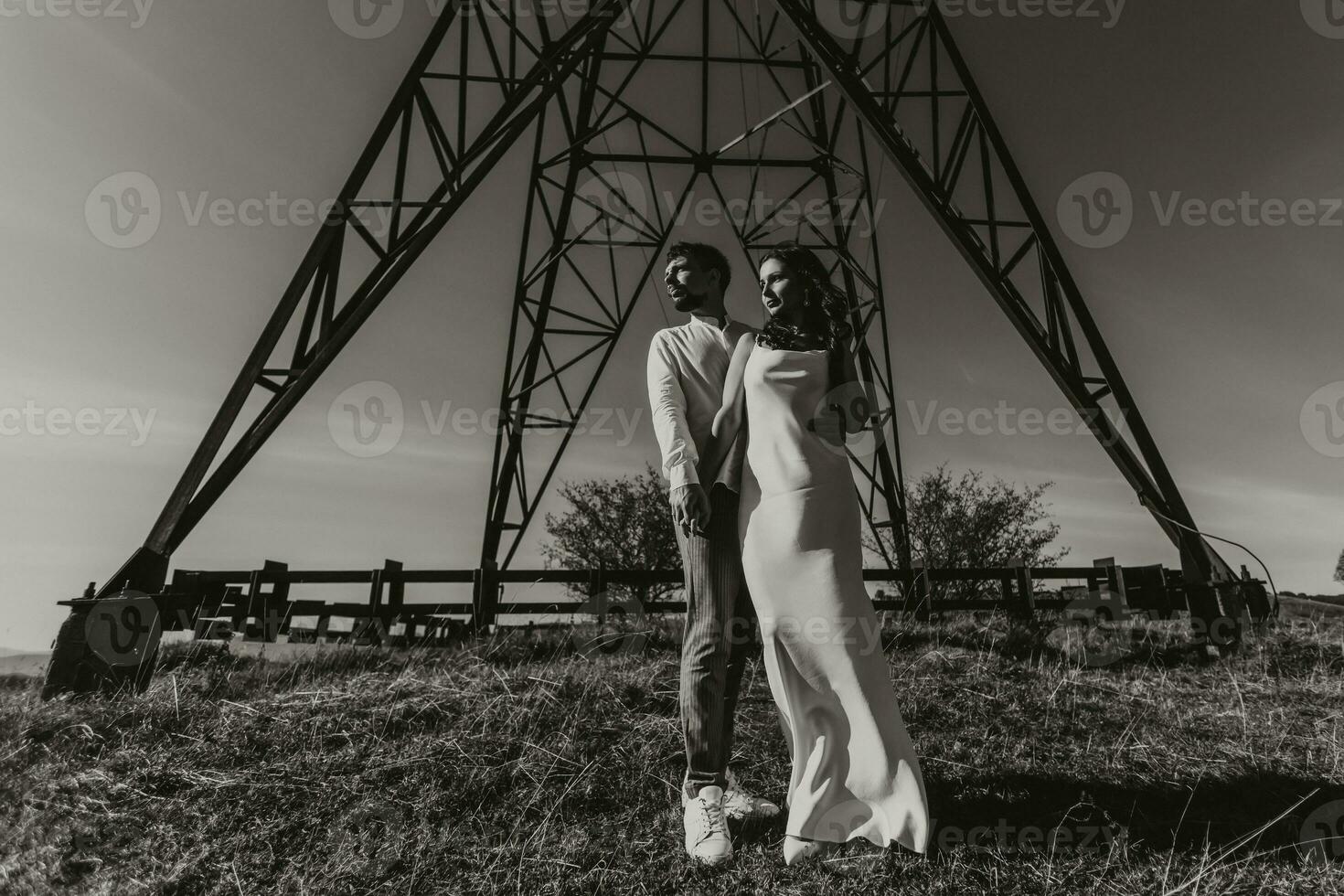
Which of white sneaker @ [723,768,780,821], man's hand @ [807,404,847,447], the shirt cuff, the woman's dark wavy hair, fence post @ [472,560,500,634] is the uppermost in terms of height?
the woman's dark wavy hair

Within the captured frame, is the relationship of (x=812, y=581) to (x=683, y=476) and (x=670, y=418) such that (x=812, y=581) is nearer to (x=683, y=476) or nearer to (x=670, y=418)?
(x=683, y=476)

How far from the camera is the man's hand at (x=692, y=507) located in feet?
9.45

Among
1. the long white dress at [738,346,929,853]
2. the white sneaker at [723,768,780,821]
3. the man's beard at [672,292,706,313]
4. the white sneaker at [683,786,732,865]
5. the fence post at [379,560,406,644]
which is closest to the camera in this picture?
the long white dress at [738,346,929,853]

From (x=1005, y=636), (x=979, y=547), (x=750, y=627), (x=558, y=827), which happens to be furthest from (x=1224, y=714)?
(x=979, y=547)

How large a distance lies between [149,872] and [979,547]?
936 inches

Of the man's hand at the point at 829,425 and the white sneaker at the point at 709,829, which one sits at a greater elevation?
the man's hand at the point at 829,425

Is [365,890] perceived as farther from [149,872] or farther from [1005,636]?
[1005,636]

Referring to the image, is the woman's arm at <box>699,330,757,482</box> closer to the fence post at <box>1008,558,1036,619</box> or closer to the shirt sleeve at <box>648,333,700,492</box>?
the shirt sleeve at <box>648,333,700,492</box>

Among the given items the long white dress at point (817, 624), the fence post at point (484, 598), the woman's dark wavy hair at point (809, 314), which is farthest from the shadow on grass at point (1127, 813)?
the fence post at point (484, 598)

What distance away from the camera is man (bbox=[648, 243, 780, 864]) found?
287 centimetres

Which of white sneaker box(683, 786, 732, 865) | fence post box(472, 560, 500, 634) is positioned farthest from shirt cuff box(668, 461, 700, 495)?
fence post box(472, 560, 500, 634)

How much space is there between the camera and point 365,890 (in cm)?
283

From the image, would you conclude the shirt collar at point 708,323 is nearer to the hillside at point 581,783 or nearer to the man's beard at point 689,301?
the man's beard at point 689,301

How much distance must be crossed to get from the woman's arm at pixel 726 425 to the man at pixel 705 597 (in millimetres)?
31
